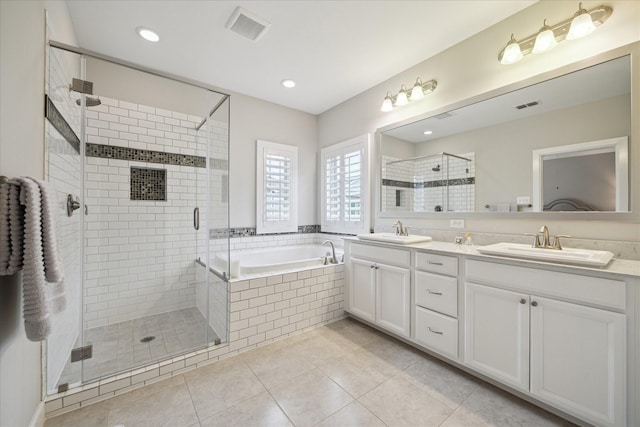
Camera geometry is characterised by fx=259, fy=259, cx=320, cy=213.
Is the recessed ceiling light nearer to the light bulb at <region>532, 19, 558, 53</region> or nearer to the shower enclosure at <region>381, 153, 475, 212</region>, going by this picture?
the shower enclosure at <region>381, 153, 475, 212</region>

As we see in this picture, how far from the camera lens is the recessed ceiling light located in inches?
85.8

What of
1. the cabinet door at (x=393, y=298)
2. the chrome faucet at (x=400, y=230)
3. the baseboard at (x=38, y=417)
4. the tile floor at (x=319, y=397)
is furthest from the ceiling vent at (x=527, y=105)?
the baseboard at (x=38, y=417)

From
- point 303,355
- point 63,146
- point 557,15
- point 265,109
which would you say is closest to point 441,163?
point 557,15

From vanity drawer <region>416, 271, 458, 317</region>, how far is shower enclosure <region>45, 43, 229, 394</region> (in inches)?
64.7

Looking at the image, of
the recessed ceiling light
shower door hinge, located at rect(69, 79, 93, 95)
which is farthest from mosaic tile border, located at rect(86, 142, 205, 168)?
the recessed ceiling light

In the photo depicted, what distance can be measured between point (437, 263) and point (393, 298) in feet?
1.83

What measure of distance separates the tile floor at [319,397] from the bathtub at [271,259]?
71 centimetres

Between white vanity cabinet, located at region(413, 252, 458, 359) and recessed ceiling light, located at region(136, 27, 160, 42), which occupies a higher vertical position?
recessed ceiling light, located at region(136, 27, 160, 42)

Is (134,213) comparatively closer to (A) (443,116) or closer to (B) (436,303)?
(B) (436,303)

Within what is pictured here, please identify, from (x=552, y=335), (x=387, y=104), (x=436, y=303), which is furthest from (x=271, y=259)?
(x=552, y=335)

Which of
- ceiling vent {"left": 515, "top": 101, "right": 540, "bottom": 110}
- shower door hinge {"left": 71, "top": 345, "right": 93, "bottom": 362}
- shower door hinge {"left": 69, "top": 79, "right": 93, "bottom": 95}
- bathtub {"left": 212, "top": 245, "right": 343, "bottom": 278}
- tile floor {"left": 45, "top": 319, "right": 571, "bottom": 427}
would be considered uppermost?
shower door hinge {"left": 69, "top": 79, "right": 93, "bottom": 95}

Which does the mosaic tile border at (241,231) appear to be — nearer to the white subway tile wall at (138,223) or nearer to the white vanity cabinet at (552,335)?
the white subway tile wall at (138,223)

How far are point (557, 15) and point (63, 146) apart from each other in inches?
137

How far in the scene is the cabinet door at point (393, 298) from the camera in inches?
86.2
